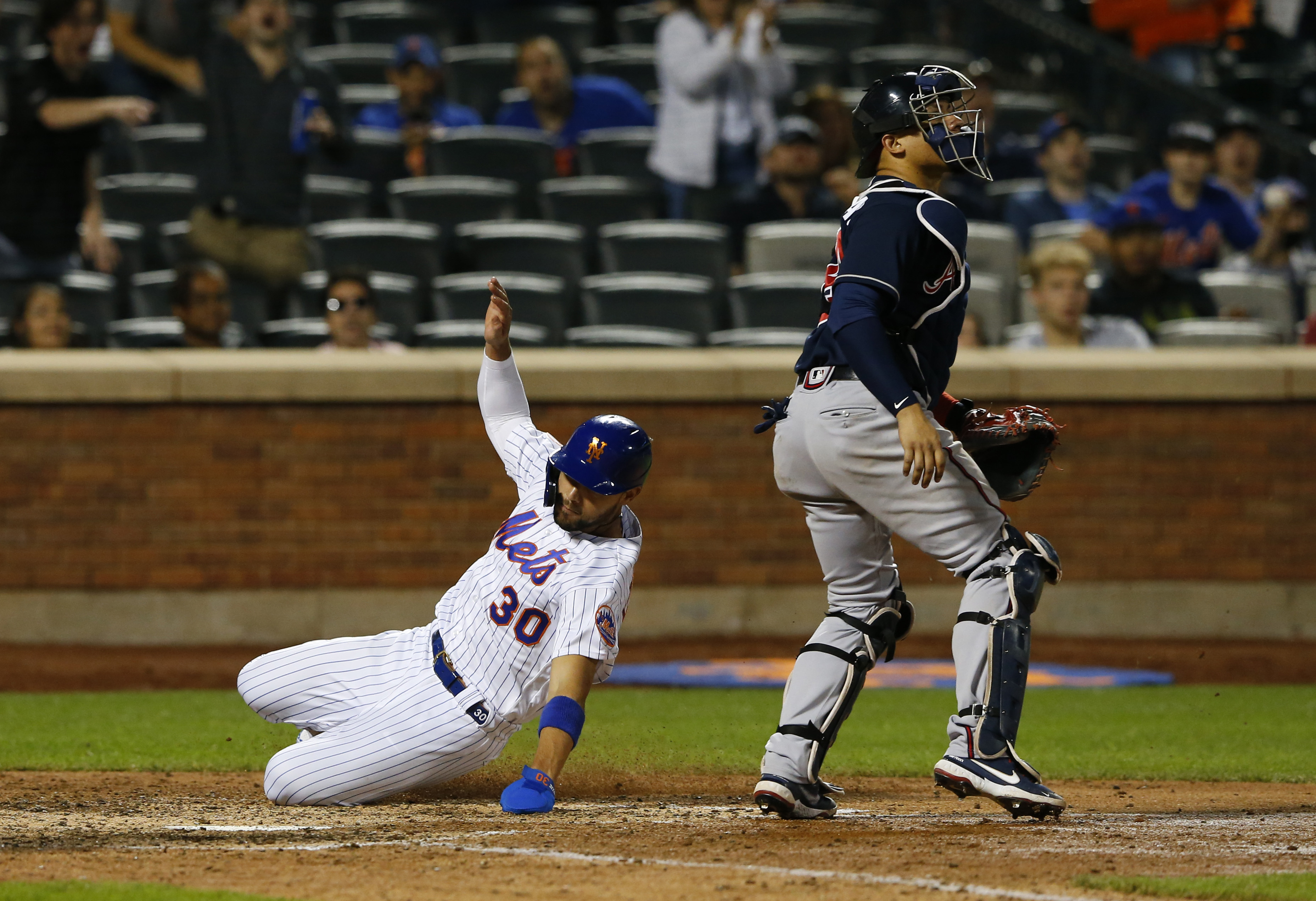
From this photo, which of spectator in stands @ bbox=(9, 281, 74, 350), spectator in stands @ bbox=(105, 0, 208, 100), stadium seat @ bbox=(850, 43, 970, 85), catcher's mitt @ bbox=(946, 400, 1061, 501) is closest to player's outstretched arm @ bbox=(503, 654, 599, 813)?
catcher's mitt @ bbox=(946, 400, 1061, 501)

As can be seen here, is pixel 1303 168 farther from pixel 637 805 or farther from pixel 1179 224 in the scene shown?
pixel 637 805

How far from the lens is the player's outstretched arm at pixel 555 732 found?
4.49m

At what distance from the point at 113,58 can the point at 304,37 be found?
7.42 ft

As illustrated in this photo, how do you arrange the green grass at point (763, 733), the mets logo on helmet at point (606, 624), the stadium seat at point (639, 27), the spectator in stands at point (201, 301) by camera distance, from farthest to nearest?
1. the stadium seat at point (639, 27)
2. the spectator in stands at point (201, 301)
3. the green grass at point (763, 733)
4. the mets logo on helmet at point (606, 624)

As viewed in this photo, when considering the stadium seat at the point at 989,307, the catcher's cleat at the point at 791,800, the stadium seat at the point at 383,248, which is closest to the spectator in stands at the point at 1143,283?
the stadium seat at the point at 989,307

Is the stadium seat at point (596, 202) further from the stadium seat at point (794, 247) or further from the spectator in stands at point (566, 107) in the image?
the stadium seat at point (794, 247)

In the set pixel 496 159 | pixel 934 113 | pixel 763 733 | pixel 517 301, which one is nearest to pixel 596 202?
pixel 496 159

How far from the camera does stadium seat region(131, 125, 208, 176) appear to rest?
39.2ft

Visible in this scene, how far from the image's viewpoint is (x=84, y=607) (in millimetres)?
9547

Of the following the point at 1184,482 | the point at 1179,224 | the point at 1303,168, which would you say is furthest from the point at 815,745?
the point at 1303,168

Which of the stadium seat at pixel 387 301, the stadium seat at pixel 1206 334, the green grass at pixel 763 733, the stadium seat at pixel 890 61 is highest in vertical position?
the stadium seat at pixel 890 61

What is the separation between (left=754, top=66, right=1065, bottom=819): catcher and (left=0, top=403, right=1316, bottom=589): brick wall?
4815mm

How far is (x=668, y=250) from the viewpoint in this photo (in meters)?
10.8

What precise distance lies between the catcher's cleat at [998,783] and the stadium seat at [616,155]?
26.0 feet
